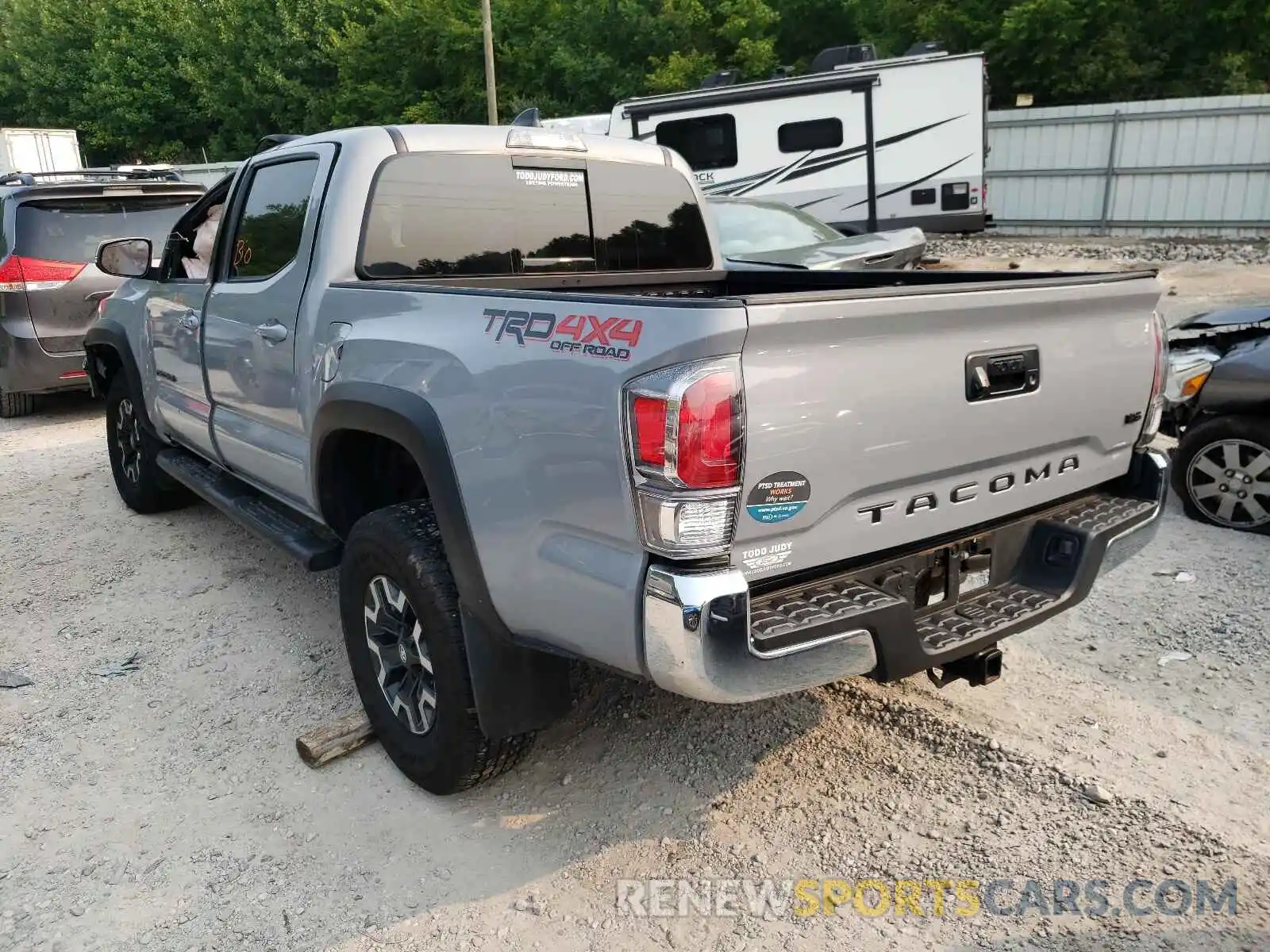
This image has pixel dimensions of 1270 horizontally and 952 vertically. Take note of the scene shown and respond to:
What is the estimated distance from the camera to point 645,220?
4.18 m

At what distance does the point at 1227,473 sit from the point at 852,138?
1052cm

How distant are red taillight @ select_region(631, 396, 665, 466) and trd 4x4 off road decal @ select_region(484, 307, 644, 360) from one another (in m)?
0.12

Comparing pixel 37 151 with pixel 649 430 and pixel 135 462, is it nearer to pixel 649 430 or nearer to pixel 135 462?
pixel 135 462

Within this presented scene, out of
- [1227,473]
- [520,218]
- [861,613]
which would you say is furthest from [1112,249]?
[861,613]

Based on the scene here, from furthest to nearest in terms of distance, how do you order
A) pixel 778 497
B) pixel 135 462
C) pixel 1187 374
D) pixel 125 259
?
pixel 135 462 → pixel 1187 374 → pixel 125 259 → pixel 778 497

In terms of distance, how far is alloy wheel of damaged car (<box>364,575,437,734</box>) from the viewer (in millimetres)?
3045

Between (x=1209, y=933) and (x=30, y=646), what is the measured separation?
14.5ft

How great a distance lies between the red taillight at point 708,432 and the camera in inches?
85.3

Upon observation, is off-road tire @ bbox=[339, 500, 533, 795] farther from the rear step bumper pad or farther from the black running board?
the rear step bumper pad

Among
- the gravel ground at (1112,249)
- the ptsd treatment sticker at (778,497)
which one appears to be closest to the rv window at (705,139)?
the gravel ground at (1112,249)

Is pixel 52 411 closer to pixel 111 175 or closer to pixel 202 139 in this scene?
pixel 111 175

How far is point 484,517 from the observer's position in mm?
2637

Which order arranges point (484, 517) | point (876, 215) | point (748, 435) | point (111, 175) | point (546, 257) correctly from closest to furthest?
1. point (748, 435)
2. point (484, 517)
3. point (546, 257)
4. point (111, 175)
5. point (876, 215)

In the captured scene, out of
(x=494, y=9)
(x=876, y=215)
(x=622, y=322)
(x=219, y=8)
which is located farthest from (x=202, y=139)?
(x=622, y=322)
